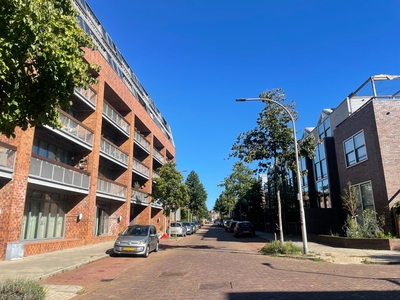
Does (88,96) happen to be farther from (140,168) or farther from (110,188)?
(140,168)

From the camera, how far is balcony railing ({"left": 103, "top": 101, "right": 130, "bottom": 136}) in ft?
79.4

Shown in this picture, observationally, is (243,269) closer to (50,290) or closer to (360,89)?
(50,290)

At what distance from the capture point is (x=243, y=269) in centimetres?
1093

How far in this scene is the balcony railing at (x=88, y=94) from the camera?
19786 mm

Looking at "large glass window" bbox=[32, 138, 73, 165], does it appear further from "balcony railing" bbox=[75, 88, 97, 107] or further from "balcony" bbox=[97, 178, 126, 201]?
"balcony railing" bbox=[75, 88, 97, 107]

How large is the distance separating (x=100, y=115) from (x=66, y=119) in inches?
183

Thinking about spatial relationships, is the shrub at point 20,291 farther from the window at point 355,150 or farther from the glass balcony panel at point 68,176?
the window at point 355,150

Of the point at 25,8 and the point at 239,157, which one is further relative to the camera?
the point at 239,157

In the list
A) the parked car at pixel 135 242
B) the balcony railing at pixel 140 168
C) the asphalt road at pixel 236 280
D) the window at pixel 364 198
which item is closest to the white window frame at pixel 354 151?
the window at pixel 364 198

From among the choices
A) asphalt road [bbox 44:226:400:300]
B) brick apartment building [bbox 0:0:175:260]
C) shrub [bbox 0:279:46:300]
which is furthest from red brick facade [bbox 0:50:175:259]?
shrub [bbox 0:279:46:300]

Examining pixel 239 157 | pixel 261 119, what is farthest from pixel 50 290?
pixel 261 119

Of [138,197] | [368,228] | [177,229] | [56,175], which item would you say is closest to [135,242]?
[56,175]

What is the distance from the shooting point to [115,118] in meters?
25.9

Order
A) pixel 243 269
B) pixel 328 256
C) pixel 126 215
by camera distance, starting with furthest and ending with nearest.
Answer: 1. pixel 126 215
2. pixel 328 256
3. pixel 243 269
